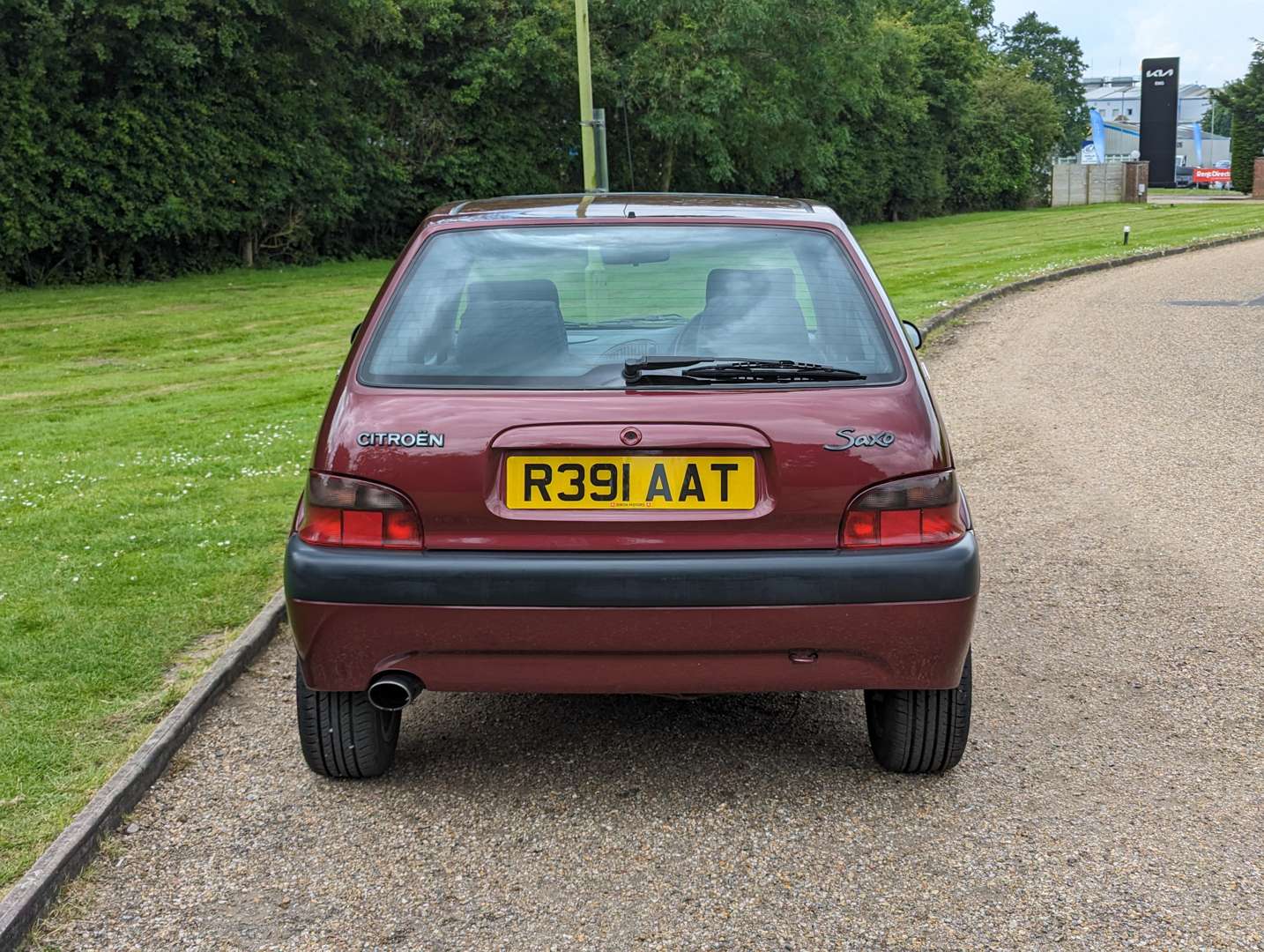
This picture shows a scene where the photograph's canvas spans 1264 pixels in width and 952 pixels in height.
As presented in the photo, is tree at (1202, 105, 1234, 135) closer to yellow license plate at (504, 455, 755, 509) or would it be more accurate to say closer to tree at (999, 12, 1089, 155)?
tree at (999, 12, 1089, 155)

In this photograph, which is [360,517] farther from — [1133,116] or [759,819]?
[1133,116]

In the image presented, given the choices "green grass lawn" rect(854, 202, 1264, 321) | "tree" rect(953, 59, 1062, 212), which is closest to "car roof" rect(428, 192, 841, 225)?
"green grass lawn" rect(854, 202, 1264, 321)

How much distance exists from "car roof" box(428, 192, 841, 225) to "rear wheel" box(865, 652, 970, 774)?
144cm

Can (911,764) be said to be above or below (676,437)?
below

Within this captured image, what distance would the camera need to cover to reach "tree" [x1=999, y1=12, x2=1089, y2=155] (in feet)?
400

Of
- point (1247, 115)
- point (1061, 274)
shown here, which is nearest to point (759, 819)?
point (1061, 274)

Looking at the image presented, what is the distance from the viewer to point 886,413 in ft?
11.5

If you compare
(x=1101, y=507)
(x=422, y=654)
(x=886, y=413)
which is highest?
(x=886, y=413)

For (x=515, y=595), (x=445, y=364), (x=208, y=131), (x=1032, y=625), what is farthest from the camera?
(x=208, y=131)

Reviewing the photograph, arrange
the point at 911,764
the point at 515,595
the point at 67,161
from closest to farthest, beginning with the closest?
1. the point at 515,595
2. the point at 911,764
3. the point at 67,161

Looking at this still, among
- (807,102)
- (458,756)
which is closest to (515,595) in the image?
(458,756)

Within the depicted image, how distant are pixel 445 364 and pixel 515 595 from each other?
0.69 meters

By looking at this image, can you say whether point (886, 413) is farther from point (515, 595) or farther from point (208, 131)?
point (208, 131)

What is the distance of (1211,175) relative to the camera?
292 feet
